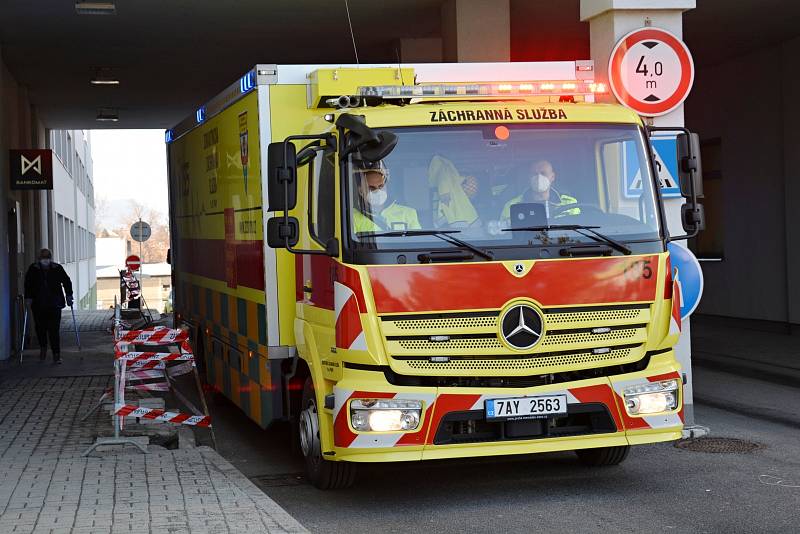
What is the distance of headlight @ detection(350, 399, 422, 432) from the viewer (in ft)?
23.5

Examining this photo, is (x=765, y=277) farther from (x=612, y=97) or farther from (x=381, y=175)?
(x=381, y=175)

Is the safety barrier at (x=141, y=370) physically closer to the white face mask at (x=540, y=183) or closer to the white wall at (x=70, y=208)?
the white face mask at (x=540, y=183)

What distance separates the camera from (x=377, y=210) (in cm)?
739

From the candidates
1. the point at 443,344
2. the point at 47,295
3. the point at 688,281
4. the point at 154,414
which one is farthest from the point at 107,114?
the point at 443,344

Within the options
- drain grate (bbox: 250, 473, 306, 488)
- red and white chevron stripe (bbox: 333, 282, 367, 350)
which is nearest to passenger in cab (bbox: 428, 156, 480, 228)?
red and white chevron stripe (bbox: 333, 282, 367, 350)

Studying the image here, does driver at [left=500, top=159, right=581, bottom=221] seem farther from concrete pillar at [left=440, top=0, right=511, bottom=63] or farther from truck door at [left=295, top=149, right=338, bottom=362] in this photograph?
concrete pillar at [left=440, top=0, right=511, bottom=63]

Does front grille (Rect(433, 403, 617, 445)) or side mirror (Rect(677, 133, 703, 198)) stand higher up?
side mirror (Rect(677, 133, 703, 198))

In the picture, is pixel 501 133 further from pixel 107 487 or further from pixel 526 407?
pixel 107 487

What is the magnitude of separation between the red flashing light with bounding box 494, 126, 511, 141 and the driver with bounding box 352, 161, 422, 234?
0.78 meters

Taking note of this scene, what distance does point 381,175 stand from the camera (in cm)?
746

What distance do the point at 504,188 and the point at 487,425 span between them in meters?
1.48

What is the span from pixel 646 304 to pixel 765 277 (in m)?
13.5

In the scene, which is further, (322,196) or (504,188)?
(322,196)

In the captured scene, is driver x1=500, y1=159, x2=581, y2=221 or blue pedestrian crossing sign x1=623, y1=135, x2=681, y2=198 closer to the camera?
driver x1=500, y1=159, x2=581, y2=221
